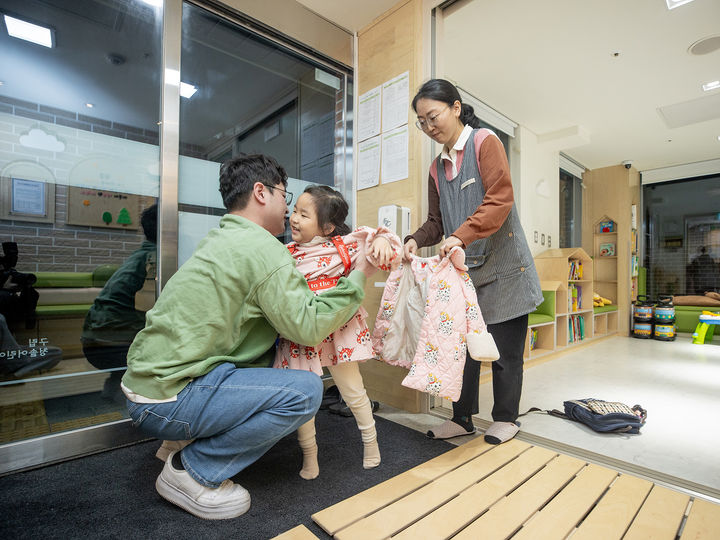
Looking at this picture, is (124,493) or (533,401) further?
(533,401)

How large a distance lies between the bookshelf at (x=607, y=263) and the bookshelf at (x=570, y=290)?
911mm

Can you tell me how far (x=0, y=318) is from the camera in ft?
4.73

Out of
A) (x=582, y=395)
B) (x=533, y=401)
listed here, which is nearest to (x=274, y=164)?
(x=533, y=401)

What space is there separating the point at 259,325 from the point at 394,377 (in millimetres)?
1103

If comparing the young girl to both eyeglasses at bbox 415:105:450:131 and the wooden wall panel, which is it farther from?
the wooden wall panel

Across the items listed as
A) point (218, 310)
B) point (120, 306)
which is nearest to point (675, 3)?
point (218, 310)

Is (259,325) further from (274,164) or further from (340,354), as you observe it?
(274,164)

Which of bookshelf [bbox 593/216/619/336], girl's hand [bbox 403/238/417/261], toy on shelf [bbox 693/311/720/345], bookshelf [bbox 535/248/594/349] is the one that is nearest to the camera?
girl's hand [bbox 403/238/417/261]

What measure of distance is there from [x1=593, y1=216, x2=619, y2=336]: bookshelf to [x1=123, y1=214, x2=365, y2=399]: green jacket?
552 cm

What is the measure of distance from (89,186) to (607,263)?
6459 millimetres

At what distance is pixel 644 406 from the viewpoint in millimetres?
2297

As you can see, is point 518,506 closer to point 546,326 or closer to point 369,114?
point 369,114

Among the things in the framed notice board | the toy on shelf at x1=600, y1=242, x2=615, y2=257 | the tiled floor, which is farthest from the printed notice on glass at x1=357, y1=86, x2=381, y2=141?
the toy on shelf at x1=600, y1=242, x2=615, y2=257

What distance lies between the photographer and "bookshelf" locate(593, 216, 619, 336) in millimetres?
5586
